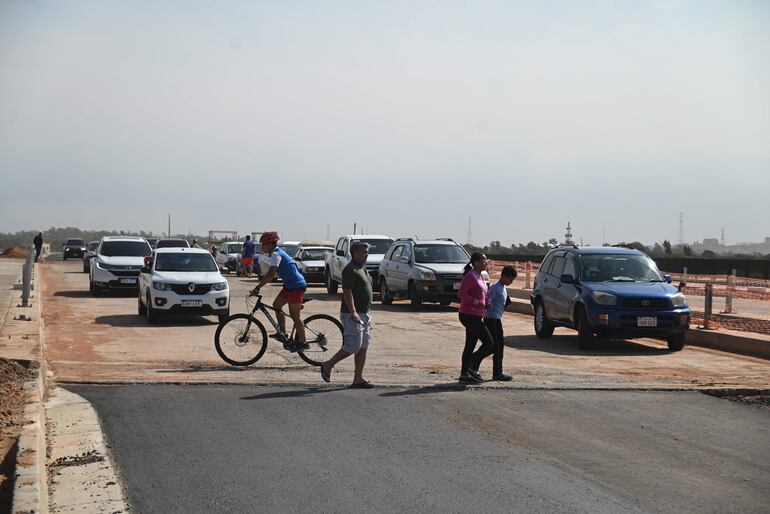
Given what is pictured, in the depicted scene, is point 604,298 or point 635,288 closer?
point 604,298

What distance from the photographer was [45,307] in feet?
84.3

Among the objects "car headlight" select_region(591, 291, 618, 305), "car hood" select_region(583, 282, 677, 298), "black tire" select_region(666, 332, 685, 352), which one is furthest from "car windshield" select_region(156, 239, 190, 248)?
"black tire" select_region(666, 332, 685, 352)

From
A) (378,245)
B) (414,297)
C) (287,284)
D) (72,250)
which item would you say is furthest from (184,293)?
(72,250)

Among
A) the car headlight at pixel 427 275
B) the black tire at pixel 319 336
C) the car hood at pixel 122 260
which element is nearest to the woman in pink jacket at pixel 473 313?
the black tire at pixel 319 336

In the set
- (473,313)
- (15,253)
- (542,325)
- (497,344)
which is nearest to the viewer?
(473,313)

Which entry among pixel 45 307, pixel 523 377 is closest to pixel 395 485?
pixel 523 377

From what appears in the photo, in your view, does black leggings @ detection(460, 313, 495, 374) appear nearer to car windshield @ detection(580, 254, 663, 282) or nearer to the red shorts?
the red shorts

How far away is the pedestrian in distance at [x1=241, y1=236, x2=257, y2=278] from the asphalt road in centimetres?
3213

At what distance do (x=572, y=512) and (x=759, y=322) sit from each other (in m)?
16.4

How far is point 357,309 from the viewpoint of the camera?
12109 millimetres

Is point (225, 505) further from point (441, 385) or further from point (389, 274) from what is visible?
point (389, 274)

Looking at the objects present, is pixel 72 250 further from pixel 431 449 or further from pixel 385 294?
pixel 431 449

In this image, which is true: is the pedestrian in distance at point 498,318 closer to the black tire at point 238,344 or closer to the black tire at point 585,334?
the black tire at point 238,344

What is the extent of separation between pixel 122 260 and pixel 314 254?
1043 centimetres
